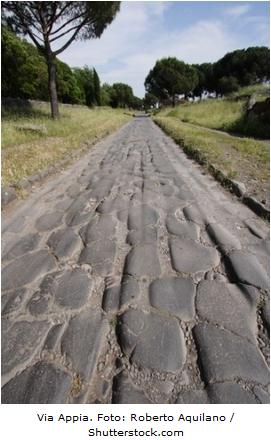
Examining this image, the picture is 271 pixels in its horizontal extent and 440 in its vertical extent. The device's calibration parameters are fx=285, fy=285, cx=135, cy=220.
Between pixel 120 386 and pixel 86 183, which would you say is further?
pixel 86 183

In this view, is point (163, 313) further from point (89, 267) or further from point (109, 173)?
point (109, 173)

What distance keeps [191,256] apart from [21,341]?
1.54 meters

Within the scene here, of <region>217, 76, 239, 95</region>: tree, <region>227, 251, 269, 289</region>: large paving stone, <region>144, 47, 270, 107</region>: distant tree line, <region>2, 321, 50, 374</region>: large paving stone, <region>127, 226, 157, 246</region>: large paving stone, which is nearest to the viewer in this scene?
<region>2, 321, 50, 374</region>: large paving stone

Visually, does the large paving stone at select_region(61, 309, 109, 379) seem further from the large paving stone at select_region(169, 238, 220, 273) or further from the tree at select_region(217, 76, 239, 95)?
the tree at select_region(217, 76, 239, 95)

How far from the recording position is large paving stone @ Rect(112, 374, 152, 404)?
1.42 metres

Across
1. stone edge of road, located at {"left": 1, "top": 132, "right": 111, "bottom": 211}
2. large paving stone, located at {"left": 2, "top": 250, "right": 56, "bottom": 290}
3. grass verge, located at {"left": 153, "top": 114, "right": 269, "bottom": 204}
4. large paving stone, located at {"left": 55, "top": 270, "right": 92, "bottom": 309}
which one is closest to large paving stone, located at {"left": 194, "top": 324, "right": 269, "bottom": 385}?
large paving stone, located at {"left": 55, "top": 270, "right": 92, "bottom": 309}

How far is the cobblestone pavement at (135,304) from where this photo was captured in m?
1.50

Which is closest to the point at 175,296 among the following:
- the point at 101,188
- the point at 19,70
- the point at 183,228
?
the point at 183,228

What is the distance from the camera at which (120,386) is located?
147 cm

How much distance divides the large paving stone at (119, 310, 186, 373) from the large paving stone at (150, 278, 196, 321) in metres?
0.10

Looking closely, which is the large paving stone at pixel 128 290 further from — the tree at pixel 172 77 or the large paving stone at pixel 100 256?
the tree at pixel 172 77

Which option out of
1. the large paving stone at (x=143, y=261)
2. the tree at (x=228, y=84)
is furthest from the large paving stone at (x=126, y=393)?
the tree at (x=228, y=84)
